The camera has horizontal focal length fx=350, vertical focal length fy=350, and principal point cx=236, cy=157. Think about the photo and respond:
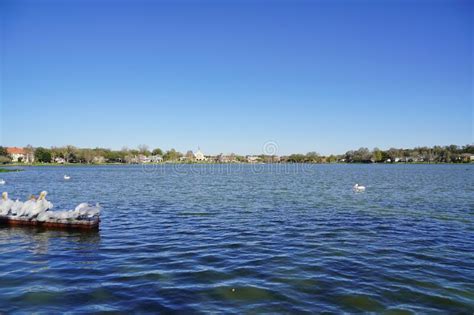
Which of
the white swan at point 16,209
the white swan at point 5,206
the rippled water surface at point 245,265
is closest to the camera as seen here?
the rippled water surface at point 245,265

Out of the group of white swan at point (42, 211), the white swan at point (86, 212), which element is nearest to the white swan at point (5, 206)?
the group of white swan at point (42, 211)

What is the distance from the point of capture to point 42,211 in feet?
77.2

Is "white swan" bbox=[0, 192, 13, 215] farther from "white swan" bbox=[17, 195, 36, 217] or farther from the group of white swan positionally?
"white swan" bbox=[17, 195, 36, 217]

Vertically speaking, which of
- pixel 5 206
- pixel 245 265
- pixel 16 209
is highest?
pixel 5 206

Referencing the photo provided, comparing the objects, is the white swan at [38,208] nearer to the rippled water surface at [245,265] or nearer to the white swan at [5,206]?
the rippled water surface at [245,265]

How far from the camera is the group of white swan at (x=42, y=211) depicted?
22.6 metres

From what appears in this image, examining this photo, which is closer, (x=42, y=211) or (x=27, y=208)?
(x=42, y=211)

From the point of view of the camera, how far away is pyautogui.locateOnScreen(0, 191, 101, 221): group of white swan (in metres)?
22.6

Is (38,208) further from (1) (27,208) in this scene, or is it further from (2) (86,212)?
(2) (86,212)

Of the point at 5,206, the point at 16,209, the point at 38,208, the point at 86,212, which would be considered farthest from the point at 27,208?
the point at 86,212

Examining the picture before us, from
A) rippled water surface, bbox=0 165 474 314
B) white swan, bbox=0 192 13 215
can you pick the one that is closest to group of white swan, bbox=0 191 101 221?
white swan, bbox=0 192 13 215

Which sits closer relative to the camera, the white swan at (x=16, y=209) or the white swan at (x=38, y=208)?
the white swan at (x=38, y=208)

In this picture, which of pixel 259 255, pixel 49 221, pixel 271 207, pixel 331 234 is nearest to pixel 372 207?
pixel 271 207

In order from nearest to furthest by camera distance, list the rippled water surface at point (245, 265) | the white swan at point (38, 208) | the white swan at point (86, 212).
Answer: the rippled water surface at point (245, 265) < the white swan at point (86, 212) < the white swan at point (38, 208)
